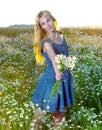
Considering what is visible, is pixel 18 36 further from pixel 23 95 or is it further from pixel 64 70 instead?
pixel 64 70

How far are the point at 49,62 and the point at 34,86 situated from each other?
2.90m

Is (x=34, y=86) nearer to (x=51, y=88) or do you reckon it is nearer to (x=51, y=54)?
(x=51, y=88)

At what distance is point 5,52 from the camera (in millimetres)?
15109

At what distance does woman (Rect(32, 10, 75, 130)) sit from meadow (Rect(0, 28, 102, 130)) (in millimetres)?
212

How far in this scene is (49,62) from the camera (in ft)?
25.1

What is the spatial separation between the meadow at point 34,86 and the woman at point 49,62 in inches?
8.3

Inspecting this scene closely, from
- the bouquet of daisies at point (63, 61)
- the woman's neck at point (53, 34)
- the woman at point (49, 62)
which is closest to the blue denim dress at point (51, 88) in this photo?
the woman at point (49, 62)

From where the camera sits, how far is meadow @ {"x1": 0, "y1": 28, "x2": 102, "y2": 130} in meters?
7.80

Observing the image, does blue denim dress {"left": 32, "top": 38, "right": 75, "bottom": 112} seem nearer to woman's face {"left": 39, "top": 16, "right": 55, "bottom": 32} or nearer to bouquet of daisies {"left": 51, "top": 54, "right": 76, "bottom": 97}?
woman's face {"left": 39, "top": 16, "right": 55, "bottom": 32}

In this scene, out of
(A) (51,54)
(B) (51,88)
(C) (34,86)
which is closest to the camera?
(A) (51,54)

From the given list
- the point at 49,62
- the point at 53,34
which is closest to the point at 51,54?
the point at 49,62

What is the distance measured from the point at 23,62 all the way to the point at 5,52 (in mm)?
1442

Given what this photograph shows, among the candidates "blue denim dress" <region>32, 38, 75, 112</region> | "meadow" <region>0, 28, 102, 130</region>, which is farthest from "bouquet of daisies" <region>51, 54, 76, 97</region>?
"meadow" <region>0, 28, 102, 130</region>

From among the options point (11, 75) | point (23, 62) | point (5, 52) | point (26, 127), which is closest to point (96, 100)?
point (26, 127)
